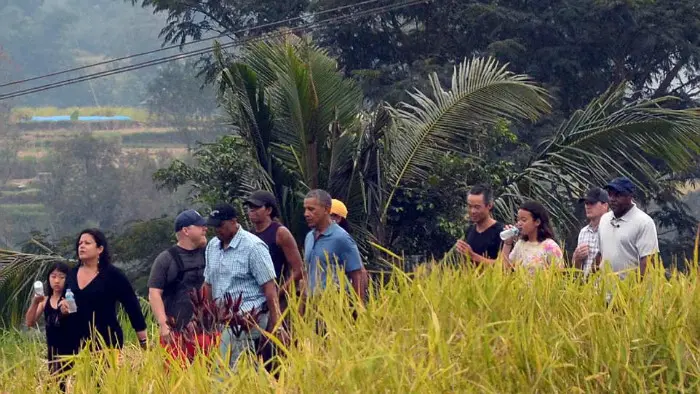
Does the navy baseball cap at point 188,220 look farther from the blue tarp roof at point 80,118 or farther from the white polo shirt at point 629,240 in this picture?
the blue tarp roof at point 80,118

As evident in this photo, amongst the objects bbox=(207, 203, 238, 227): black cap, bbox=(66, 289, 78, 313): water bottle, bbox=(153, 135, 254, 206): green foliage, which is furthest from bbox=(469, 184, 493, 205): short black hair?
bbox=(153, 135, 254, 206): green foliage

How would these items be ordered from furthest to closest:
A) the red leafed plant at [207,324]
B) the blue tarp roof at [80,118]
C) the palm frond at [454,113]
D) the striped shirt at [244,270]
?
the blue tarp roof at [80,118] → the palm frond at [454,113] → the striped shirt at [244,270] → the red leafed plant at [207,324]

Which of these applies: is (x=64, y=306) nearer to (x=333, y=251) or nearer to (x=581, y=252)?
(x=333, y=251)

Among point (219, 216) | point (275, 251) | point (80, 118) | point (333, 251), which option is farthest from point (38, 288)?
point (80, 118)

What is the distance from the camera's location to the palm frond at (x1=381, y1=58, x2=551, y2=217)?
1088 cm

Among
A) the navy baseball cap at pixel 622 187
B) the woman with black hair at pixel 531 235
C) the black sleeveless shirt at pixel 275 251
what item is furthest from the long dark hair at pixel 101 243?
the navy baseball cap at pixel 622 187

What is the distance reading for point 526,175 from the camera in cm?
1112

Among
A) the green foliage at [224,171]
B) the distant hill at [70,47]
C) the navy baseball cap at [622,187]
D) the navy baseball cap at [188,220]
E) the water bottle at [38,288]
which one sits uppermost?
the distant hill at [70,47]

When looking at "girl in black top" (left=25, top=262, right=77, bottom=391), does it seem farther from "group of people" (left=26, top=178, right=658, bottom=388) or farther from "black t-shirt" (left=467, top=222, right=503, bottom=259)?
"black t-shirt" (left=467, top=222, right=503, bottom=259)

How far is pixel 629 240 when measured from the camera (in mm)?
6664

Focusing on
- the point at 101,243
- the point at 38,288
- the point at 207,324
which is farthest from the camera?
the point at 101,243

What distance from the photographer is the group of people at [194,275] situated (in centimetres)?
646

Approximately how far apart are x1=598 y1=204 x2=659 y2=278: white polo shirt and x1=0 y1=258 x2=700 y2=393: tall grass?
1.61 meters

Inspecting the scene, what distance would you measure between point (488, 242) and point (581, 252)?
52 centimetres
